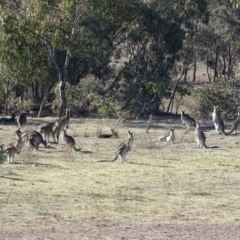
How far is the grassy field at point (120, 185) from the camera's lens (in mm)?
15656

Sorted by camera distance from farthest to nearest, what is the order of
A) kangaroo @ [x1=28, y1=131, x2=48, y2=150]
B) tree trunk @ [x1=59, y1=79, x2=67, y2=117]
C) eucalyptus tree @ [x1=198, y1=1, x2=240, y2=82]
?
eucalyptus tree @ [x1=198, y1=1, x2=240, y2=82], tree trunk @ [x1=59, y1=79, x2=67, y2=117], kangaroo @ [x1=28, y1=131, x2=48, y2=150]

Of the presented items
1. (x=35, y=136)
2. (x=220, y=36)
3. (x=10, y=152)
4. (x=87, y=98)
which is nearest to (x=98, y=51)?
(x=87, y=98)

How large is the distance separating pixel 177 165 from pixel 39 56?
54.8ft

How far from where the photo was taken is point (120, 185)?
19312 mm

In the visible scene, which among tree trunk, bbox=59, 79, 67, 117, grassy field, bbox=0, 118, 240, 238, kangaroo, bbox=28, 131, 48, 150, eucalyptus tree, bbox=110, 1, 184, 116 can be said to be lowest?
grassy field, bbox=0, 118, 240, 238

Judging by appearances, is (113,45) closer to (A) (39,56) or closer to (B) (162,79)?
(B) (162,79)

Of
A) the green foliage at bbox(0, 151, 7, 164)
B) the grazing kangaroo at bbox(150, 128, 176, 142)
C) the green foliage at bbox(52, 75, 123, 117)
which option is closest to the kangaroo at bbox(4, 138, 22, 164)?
the green foliage at bbox(0, 151, 7, 164)

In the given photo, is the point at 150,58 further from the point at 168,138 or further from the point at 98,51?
the point at 168,138

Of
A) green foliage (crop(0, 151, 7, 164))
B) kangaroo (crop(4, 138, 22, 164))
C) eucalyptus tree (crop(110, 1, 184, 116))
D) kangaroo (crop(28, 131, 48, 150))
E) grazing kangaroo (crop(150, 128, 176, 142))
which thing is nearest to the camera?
green foliage (crop(0, 151, 7, 164))

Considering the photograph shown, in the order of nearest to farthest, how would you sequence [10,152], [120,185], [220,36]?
1. [120,185]
2. [10,152]
3. [220,36]

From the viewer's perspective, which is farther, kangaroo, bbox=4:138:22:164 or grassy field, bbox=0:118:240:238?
kangaroo, bbox=4:138:22:164

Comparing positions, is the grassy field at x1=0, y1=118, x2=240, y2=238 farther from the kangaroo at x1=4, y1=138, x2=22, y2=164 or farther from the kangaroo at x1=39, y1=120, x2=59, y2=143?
the kangaroo at x1=39, y1=120, x2=59, y2=143

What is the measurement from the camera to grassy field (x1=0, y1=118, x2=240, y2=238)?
15656 mm

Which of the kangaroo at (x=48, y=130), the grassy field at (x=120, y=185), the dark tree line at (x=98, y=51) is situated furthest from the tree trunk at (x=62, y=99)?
the kangaroo at (x=48, y=130)
